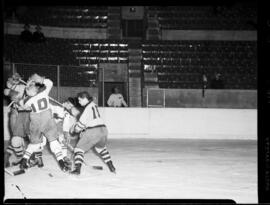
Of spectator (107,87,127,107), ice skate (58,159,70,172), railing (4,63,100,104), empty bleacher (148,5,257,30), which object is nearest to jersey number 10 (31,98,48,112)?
ice skate (58,159,70,172)

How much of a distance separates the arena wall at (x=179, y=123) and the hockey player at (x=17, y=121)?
14.8 feet

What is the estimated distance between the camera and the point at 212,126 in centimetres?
1346

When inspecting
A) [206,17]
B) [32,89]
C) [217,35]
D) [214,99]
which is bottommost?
[214,99]

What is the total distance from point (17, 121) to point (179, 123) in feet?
19.4

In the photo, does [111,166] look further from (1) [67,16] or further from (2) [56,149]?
(1) [67,16]

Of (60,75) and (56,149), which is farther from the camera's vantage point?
(60,75)

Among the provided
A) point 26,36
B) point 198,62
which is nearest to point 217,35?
point 198,62

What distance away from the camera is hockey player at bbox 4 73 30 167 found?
8.55 meters

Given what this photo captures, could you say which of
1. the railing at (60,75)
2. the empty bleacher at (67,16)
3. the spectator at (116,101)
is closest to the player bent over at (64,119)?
the railing at (60,75)

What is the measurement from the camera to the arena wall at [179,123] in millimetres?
13383

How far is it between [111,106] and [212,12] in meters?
8.39

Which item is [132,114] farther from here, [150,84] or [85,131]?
[85,131]

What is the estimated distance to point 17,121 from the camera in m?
8.62

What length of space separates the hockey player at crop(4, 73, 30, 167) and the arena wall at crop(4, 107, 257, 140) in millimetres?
4512
